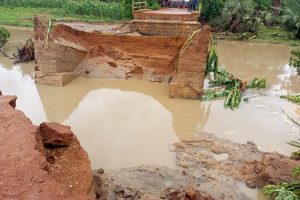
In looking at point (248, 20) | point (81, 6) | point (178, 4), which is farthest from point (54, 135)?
point (81, 6)

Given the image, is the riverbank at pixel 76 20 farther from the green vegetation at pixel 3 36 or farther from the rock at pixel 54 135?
the rock at pixel 54 135

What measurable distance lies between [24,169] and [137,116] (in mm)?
6660

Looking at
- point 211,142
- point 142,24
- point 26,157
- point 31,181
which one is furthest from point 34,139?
point 142,24

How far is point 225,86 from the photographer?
571 inches

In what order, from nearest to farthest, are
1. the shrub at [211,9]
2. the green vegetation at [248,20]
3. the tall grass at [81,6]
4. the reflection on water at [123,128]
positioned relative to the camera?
the reflection on water at [123,128] < the green vegetation at [248,20] < the shrub at [211,9] < the tall grass at [81,6]

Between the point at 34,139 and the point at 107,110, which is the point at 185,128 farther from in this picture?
the point at 34,139

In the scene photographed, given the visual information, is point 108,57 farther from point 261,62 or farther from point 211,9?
point 211,9

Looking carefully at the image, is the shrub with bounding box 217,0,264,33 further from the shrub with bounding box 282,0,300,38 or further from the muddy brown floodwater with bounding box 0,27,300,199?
the muddy brown floodwater with bounding box 0,27,300,199

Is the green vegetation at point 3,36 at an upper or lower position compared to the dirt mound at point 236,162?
upper

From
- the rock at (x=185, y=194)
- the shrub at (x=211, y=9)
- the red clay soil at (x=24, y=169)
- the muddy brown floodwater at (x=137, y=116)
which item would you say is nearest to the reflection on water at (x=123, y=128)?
the muddy brown floodwater at (x=137, y=116)

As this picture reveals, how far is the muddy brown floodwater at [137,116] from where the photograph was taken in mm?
9125

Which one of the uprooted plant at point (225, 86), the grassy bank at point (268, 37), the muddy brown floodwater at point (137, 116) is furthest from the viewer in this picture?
the grassy bank at point (268, 37)

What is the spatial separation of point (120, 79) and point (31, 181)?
1029 cm

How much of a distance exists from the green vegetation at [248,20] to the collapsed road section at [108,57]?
41.5 feet
